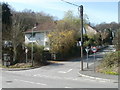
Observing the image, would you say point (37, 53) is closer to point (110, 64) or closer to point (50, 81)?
point (110, 64)

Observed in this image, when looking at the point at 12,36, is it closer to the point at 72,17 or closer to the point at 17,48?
the point at 17,48

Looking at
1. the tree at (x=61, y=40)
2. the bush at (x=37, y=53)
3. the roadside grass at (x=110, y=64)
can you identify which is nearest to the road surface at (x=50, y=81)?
the roadside grass at (x=110, y=64)

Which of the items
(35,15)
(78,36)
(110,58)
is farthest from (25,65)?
(35,15)

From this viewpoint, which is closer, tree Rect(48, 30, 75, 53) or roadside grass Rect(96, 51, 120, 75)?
roadside grass Rect(96, 51, 120, 75)

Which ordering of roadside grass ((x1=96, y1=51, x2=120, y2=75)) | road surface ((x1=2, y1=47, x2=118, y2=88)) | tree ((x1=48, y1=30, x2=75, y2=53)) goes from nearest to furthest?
road surface ((x1=2, y1=47, x2=118, y2=88)) → roadside grass ((x1=96, y1=51, x2=120, y2=75)) → tree ((x1=48, y1=30, x2=75, y2=53))

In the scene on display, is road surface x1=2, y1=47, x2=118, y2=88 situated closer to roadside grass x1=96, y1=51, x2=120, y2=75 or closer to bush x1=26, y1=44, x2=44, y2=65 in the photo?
roadside grass x1=96, y1=51, x2=120, y2=75

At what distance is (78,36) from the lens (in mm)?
46594

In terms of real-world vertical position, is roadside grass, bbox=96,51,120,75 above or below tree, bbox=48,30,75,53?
below

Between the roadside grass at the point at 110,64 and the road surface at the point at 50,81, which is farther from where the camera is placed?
the roadside grass at the point at 110,64

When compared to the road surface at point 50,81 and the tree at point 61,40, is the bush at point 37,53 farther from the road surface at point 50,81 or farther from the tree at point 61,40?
the road surface at point 50,81

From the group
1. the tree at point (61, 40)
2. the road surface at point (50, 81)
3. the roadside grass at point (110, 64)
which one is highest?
the tree at point (61, 40)

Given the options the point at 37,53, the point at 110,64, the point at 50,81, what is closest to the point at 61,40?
the point at 37,53

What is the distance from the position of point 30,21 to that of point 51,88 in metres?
63.7

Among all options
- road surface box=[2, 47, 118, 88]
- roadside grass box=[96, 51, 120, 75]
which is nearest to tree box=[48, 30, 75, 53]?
roadside grass box=[96, 51, 120, 75]
